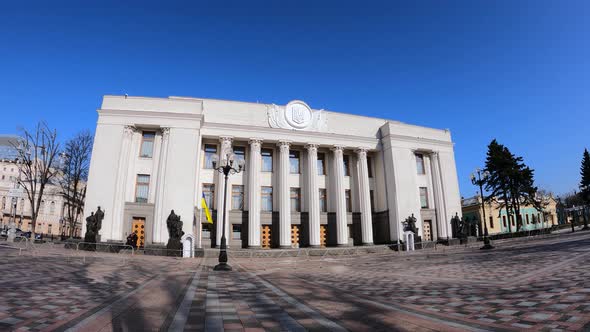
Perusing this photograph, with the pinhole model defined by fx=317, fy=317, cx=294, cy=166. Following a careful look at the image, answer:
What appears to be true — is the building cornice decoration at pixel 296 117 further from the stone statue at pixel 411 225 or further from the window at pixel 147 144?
the stone statue at pixel 411 225

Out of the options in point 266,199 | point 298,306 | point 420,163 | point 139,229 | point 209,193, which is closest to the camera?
point 298,306

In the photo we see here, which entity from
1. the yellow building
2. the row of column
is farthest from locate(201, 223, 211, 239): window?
the yellow building

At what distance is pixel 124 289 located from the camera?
7.41m

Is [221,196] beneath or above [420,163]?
beneath

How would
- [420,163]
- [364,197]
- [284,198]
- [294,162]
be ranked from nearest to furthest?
[284,198] < [364,197] < [294,162] < [420,163]


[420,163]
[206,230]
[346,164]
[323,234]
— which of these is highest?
[420,163]

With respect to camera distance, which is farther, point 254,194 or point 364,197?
point 364,197

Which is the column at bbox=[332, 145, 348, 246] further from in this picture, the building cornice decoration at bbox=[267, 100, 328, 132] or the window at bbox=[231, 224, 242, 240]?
the window at bbox=[231, 224, 242, 240]

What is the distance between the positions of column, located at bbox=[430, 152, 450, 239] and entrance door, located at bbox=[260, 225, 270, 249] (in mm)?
19795

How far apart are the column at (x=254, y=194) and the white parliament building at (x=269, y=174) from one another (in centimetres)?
10

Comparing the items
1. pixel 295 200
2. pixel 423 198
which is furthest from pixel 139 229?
pixel 423 198

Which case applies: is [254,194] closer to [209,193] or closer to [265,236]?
[209,193]

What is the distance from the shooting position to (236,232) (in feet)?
103

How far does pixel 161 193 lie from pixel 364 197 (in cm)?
2066
